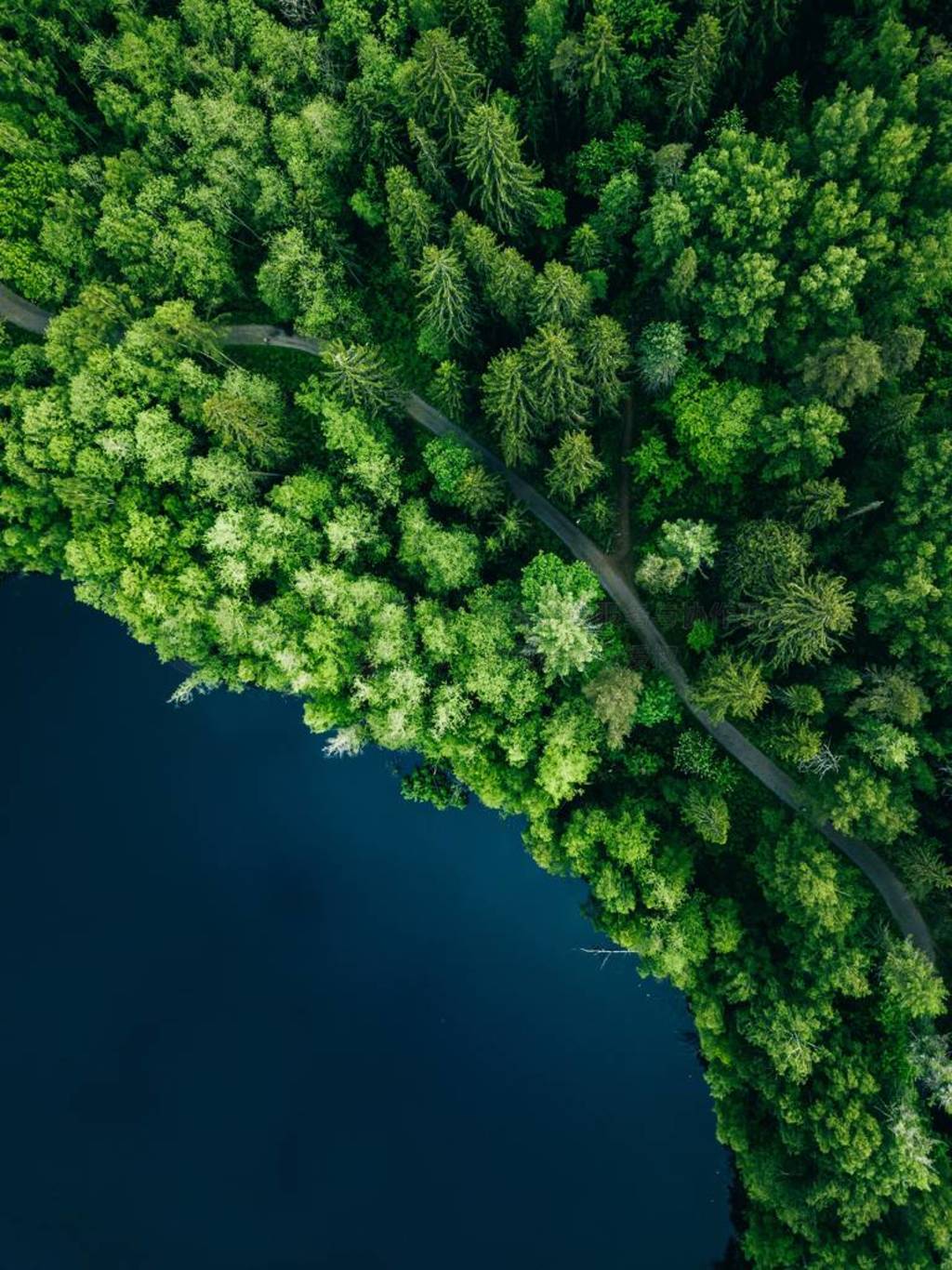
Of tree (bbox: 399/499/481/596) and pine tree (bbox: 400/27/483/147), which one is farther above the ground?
pine tree (bbox: 400/27/483/147)

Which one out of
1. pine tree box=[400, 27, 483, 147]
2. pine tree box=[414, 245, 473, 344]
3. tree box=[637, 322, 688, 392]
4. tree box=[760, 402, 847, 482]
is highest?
pine tree box=[400, 27, 483, 147]

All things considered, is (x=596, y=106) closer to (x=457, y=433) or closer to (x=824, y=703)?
(x=457, y=433)

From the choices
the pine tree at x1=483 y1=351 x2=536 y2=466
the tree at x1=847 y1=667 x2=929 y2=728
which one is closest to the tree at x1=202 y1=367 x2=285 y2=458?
the pine tree at x1=483 y1=351 x2=536 y2=466

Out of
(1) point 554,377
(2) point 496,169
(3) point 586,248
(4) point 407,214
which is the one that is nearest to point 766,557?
(1) point 554,377

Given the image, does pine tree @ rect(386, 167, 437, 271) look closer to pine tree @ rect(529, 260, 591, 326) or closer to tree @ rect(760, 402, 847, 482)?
pine tree @ rect(529, 260, 591, 326)

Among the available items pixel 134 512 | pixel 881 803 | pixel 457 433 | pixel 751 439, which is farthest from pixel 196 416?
pixel 881 803

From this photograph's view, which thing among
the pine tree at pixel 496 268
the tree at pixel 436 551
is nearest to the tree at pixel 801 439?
the pine tree at pixel 496 268
